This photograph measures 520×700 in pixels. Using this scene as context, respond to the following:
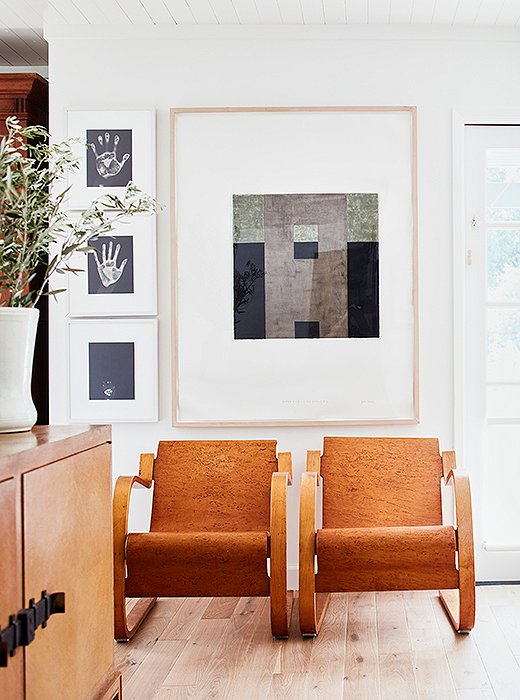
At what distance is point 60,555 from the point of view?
1487mm

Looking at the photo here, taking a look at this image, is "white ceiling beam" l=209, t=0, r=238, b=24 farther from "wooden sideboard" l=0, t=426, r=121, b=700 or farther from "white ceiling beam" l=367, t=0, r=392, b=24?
"wooden sideboard" l=0, t=426, r=121, b=700

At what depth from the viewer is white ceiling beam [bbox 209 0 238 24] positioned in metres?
3.62

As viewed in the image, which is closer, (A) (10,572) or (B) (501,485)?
(A) (10,572)

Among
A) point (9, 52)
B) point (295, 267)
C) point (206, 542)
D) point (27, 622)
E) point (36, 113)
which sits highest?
point (9, 52)

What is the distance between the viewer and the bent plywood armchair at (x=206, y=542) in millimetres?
3184

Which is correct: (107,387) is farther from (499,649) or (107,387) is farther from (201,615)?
(499,649)

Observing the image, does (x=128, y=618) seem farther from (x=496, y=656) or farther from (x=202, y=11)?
(x=202, y=11)

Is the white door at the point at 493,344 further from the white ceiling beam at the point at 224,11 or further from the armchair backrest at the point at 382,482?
the white ceiling beam at the point at 224,11

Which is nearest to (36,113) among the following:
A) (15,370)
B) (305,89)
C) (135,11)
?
(135,11)

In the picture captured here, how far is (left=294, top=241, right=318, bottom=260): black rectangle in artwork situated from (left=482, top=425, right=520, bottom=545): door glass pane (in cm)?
115

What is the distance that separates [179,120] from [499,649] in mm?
2597

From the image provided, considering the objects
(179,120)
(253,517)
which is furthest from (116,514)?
(179,120)

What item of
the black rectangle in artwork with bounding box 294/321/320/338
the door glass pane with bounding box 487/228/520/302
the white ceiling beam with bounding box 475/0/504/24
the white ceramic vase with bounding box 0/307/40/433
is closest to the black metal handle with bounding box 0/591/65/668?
the white ceramic vase with bounding box 0/307/40/433

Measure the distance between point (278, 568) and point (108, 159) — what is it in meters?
1.97
